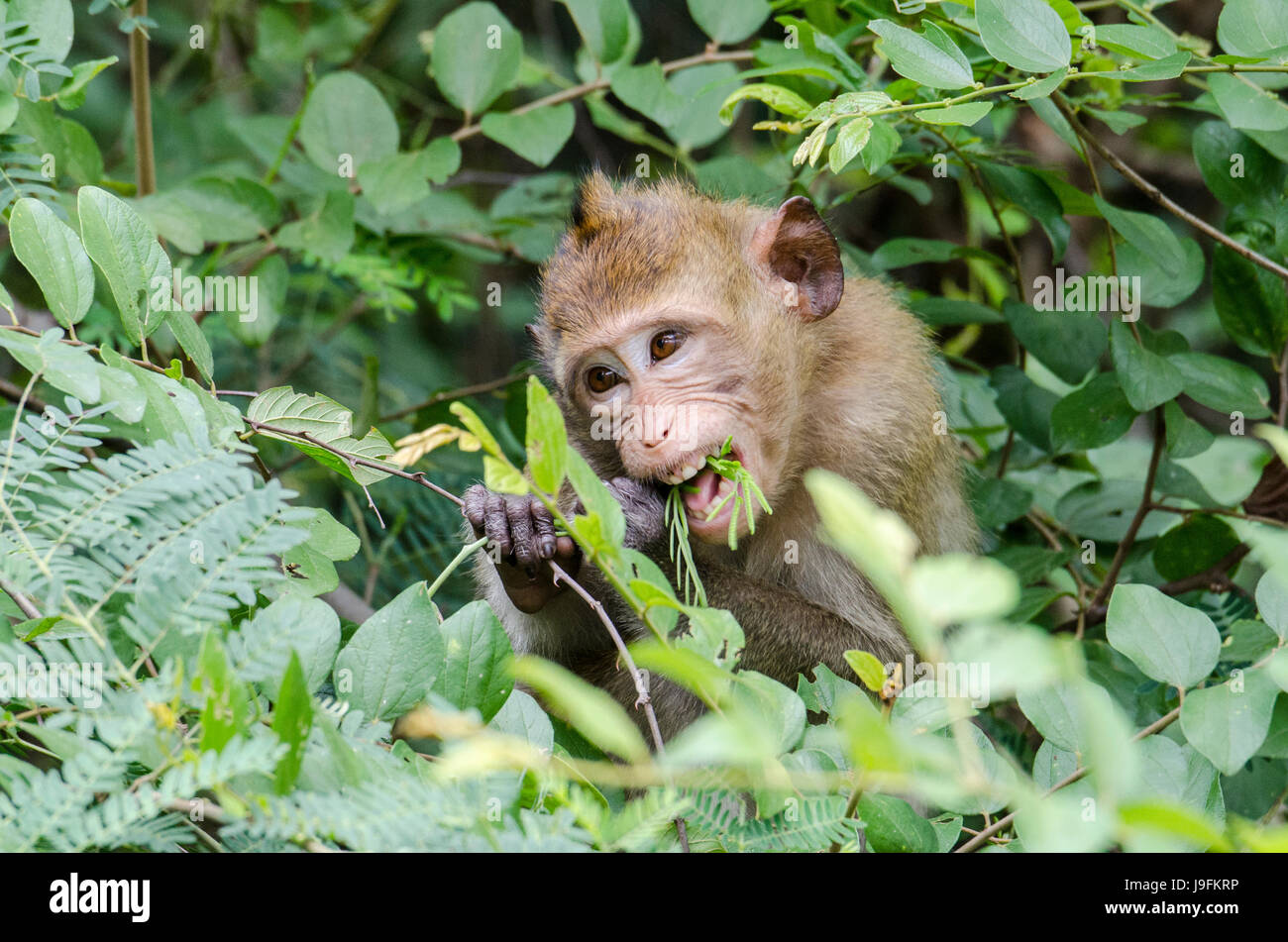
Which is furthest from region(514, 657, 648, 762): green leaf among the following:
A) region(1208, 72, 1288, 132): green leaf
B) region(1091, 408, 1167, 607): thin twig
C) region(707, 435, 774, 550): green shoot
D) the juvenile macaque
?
region(1091, 408, 1167, 607): thin twig

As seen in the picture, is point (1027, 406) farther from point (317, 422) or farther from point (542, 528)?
point (317, 422)

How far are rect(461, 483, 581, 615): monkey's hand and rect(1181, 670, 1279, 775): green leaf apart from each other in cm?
146

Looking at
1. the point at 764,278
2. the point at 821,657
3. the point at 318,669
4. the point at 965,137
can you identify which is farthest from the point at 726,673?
the point at 965,137

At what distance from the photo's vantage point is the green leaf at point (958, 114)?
2574mm

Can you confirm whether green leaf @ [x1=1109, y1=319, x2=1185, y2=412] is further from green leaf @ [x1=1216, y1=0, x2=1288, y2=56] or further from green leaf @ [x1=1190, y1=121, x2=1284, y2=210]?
green leaf @ [x1=1216, y1=0, x2=1288, y2=56]

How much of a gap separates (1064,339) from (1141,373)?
408 millimetres

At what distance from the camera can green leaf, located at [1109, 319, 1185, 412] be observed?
3.39 m

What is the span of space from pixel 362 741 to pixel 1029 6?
2051mm

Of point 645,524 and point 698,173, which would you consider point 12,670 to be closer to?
point 645,524

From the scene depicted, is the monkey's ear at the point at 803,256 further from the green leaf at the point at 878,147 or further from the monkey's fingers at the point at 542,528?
the monkey's fingers at the point at 542,528

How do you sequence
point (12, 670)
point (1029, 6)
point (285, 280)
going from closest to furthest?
point (12, 670) → point (1029, 6) → point (285, 280)

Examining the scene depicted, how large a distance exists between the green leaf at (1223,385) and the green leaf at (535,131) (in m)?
2.01
